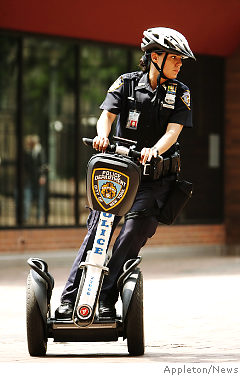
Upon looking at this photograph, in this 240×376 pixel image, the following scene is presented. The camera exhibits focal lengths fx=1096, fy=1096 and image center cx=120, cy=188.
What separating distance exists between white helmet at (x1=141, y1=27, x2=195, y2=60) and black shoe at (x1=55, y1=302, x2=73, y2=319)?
167 centimetres

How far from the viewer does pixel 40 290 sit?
6551 mm

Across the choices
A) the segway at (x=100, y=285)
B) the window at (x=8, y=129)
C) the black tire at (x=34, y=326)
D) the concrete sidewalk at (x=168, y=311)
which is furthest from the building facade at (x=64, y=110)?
the black tire at (x=34, y=326)

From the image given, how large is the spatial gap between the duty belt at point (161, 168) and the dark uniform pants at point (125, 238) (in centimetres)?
5

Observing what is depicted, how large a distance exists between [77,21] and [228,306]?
6.36 metres

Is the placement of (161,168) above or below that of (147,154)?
below

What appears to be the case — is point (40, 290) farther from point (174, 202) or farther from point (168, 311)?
point (168, 311)

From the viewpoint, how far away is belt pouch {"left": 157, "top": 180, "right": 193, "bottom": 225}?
22.6 feet

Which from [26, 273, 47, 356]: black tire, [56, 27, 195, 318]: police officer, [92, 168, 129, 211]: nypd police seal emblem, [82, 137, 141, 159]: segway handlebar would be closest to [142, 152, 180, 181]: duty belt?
[56, 27, 195, 318]: police officer

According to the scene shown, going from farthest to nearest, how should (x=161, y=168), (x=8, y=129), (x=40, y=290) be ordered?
(x=8, y=129) → (x=161, y=168) → (x=40, y=290)

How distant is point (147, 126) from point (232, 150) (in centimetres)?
1034

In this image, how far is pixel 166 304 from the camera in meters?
9.99

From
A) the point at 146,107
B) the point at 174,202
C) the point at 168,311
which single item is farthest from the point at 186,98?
the point at 168,311

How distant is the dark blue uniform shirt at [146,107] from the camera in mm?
6863

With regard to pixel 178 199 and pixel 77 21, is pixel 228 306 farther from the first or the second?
pixel 77 21
